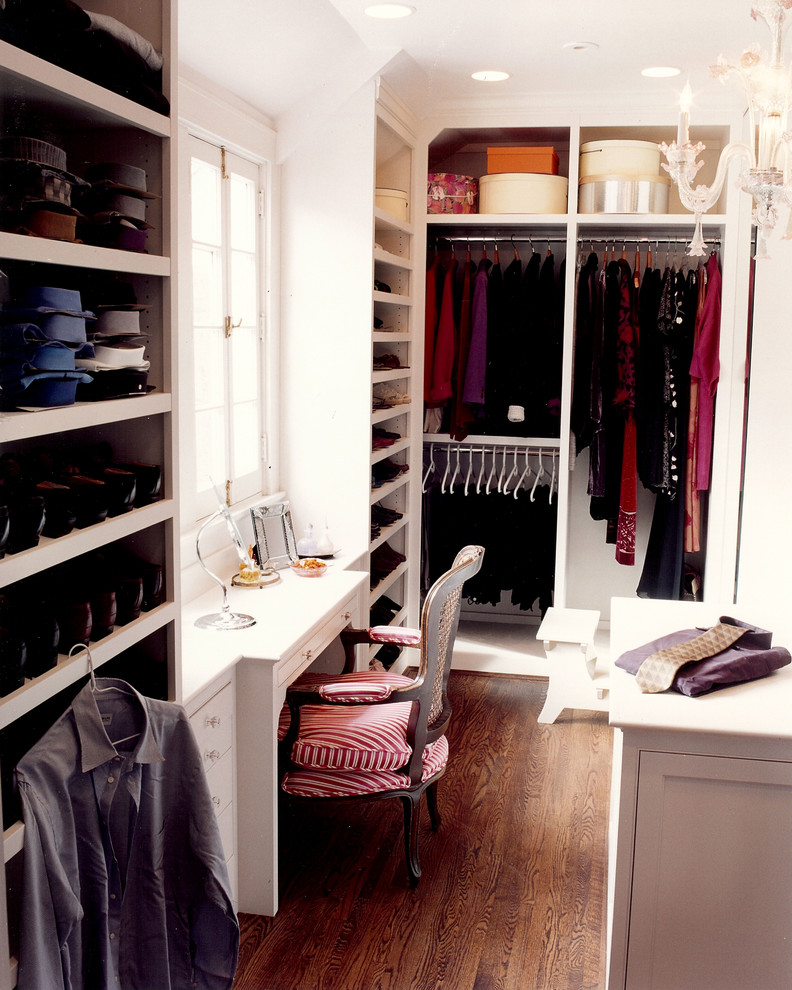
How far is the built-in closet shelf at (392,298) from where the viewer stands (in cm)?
377

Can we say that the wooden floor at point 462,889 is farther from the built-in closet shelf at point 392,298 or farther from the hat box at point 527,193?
the hat box at point 527,193

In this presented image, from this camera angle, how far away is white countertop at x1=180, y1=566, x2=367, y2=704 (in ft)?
7.89

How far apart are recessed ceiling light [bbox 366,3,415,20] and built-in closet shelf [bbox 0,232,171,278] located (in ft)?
4.95

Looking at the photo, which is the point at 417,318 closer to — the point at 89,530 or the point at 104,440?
the point at 104,440

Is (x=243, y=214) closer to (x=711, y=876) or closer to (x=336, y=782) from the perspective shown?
(x=336, y=782)

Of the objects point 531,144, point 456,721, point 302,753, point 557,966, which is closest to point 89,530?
point 302,753

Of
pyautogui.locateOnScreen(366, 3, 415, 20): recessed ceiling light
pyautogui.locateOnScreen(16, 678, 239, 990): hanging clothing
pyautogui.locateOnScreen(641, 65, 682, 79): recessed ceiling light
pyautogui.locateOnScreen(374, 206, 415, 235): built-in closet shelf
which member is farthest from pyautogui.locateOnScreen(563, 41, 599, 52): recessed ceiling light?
pyautogui.locateOnScreen(16, 678, 239, 990): hanging clothing

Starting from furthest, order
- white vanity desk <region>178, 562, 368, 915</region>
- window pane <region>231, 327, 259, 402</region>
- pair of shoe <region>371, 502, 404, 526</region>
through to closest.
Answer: pair of shoe <region>371, 502, 404, 526</region>, window pane <region>231, 327, 259, 402</region>, white vanity desk <region>178, 562, 368, 915</region>

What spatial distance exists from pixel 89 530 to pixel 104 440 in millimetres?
360

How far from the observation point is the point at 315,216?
366 centimetres

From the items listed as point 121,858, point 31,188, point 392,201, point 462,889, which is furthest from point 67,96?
point 392,201

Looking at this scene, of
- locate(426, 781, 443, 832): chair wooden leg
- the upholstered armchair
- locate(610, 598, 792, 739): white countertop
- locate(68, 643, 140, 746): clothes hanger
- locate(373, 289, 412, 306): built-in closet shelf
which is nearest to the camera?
locate(68, 643, 140, 746): clothes hanger

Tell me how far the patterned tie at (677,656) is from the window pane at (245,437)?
1.80 meters

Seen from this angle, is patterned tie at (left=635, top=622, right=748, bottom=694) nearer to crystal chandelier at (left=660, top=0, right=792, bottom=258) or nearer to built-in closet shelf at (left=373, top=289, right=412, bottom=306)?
crystal chandelier at (left=660, top=0, right=792, bottom=258)
